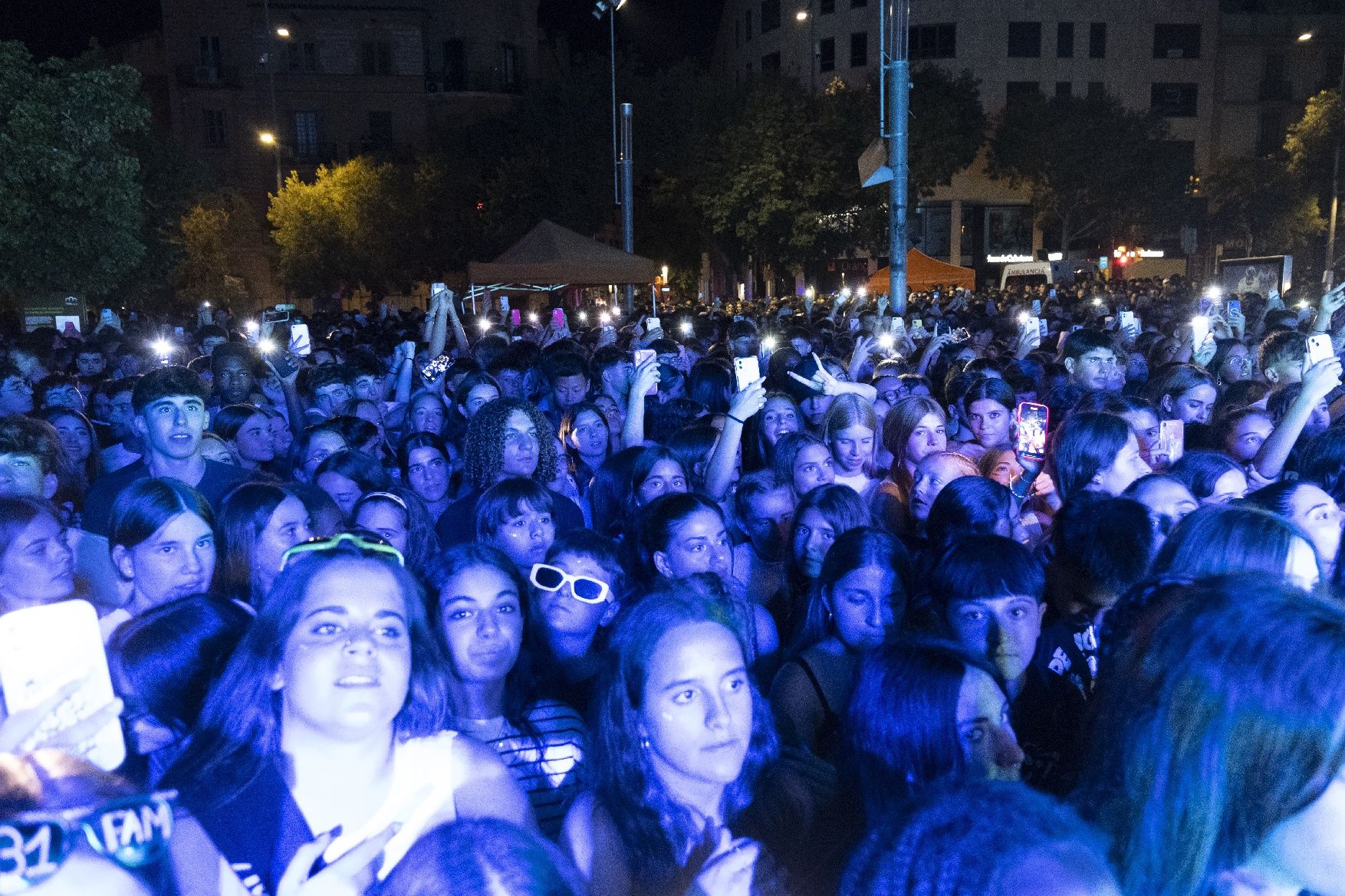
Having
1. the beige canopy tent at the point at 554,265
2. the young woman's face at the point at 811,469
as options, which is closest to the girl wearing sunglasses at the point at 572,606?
the young woman's face at the point at 811,469

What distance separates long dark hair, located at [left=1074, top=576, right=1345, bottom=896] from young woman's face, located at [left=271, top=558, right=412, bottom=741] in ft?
4.47

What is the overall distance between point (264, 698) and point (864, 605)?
1.78 meters

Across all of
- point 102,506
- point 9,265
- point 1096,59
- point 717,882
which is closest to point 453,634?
point 717,882

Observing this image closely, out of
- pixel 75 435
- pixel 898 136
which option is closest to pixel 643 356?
pixel 75 435

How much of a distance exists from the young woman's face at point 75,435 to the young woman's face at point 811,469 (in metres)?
3.82

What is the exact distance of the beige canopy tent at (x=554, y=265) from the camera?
51.2ft

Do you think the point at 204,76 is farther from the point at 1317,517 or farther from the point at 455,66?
the point at 1317,517

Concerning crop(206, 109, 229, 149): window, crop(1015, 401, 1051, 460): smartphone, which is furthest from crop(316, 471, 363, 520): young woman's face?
crop(206, 109, 229, 149): window

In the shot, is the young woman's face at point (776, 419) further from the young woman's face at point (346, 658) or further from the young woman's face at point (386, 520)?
the young woman's face at point (346, 658)

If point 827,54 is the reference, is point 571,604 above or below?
below

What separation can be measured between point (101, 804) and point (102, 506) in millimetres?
3439

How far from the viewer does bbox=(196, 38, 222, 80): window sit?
4078 centimetres

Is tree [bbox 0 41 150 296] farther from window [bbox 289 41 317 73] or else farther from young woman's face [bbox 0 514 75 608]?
window [bbox 289 41 317 73]

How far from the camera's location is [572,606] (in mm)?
3369
